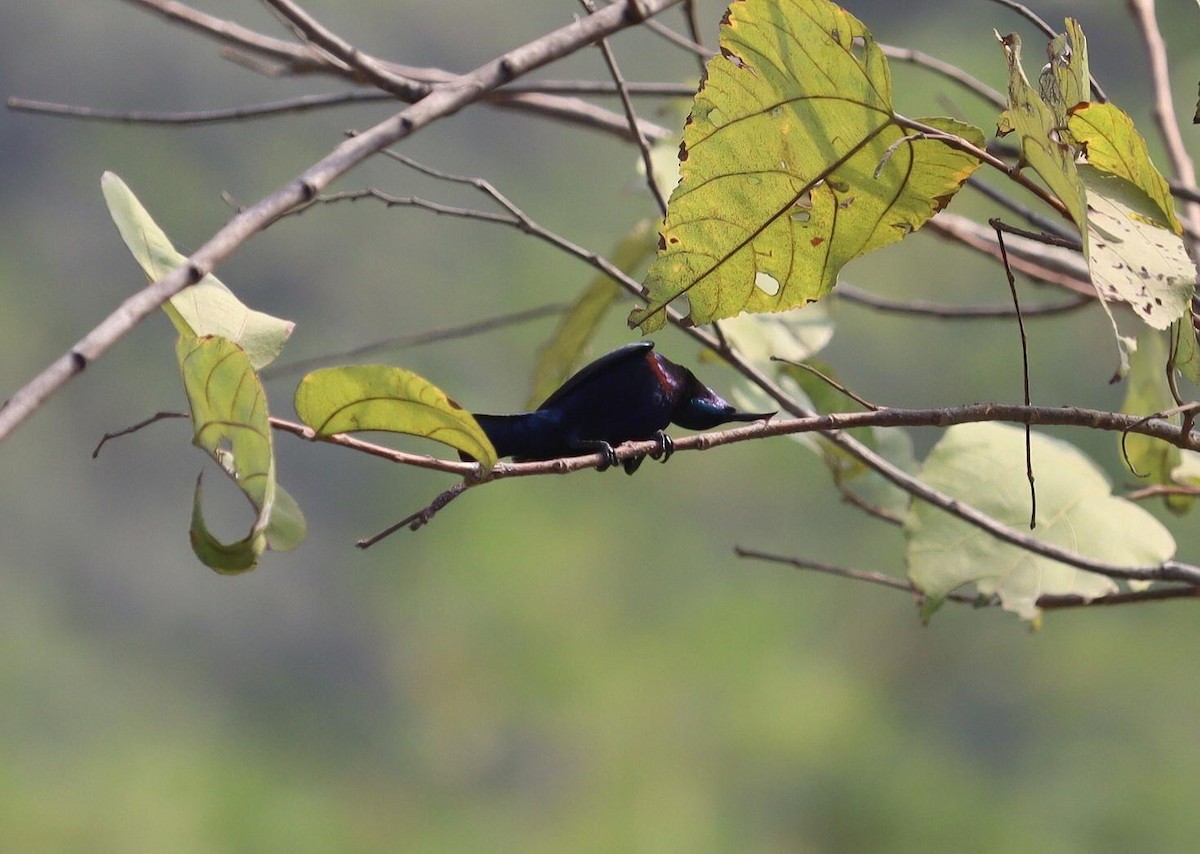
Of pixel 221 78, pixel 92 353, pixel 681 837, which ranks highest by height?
pixel 221 78

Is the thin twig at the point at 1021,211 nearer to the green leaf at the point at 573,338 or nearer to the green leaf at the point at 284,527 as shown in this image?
the green leaf at the point at 573,338

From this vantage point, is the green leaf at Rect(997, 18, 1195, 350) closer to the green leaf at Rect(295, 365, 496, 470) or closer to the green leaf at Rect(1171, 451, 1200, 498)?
the green leaf at Rect(295, 365, 496, 470)

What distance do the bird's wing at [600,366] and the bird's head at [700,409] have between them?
0.12ft

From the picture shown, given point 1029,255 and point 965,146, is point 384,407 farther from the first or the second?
point 1029,255

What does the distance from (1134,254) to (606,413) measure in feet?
0.69

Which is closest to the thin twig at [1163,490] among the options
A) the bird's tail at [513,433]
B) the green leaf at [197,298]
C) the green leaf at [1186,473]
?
the green leaf at [1186,473]

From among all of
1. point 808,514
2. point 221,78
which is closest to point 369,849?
point 808,514

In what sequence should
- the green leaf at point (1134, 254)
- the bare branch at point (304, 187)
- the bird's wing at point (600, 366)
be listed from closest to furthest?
the bare branch at point (304, 187) → the green leaf at point (1134, 254) → the bird's wing at point (600, 366)

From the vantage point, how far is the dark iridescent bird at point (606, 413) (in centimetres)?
49

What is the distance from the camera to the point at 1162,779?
9.15 ft

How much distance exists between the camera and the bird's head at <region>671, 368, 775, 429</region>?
22.0 inches

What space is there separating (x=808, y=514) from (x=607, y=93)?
2.18 m

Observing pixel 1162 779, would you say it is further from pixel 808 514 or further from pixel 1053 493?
pixel 1053 493

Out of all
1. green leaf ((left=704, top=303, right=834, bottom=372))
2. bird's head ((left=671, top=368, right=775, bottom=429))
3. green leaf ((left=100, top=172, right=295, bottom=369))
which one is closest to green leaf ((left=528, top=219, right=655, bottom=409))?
green leaf ((left=704, top=303, right=834, bottom=372))
